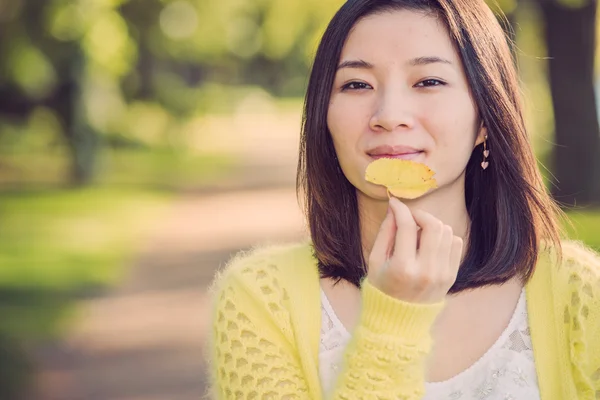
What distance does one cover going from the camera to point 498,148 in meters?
2.44

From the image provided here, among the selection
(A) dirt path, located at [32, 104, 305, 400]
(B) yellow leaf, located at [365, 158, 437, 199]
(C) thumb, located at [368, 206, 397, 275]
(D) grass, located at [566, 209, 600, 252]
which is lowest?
(A) dirt path, located at [32, 104, 305, 400]

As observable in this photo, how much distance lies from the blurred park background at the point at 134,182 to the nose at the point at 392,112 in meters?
0.72

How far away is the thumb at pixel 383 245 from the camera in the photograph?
211cm

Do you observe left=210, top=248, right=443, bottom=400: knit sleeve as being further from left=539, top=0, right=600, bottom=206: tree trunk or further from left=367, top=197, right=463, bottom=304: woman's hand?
left=539, top=0, right=600, bottom=206: tree trunk

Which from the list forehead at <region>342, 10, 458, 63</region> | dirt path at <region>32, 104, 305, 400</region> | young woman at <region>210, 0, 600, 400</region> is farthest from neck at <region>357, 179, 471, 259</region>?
dirt path at <region>32, 104, 305, 400</region>

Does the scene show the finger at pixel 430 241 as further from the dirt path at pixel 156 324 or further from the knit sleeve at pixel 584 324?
the dirt path at pixel 156 324

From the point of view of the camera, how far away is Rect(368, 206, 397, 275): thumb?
6.91 ft

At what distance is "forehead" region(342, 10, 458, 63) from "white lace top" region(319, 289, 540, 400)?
66 cm

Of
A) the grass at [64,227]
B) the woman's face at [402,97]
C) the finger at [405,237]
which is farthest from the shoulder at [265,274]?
the grass at [64,227]

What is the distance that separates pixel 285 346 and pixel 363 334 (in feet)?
1.03

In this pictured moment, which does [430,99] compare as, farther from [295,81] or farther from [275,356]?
[295,81]

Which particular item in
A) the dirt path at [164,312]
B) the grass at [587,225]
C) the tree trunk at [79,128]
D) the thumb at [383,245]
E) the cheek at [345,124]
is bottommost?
the dirt path at [164,312]

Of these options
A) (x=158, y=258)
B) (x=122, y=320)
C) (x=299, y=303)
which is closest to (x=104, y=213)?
(x=158, y=258)

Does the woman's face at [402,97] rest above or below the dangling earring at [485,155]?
above
